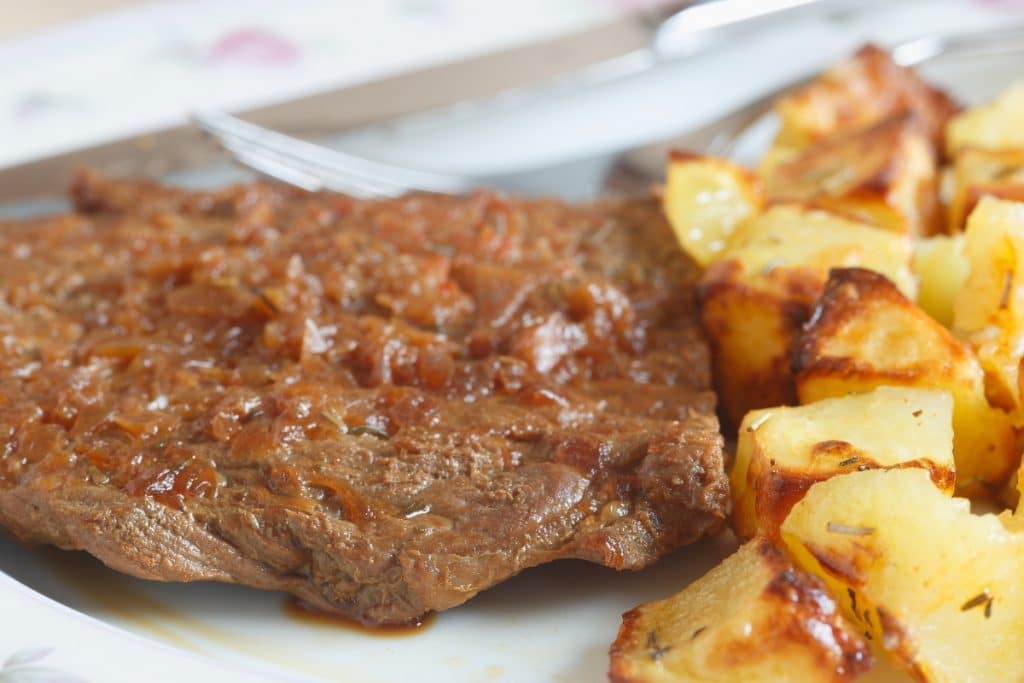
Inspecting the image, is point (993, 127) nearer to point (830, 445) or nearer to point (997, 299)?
point (997, 299)

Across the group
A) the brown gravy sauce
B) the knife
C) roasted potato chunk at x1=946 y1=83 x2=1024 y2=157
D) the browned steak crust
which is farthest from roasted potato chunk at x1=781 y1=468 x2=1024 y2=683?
the knife

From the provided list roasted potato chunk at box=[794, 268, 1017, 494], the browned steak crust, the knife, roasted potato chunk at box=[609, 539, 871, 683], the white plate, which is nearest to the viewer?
roasted potato chunk at box=[609, 539, 871, 683]

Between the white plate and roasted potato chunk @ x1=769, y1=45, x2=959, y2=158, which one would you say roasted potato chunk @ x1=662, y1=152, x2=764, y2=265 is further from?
the white plate

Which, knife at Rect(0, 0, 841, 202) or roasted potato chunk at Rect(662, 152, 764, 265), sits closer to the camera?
roasted potato chunk at Rect(662, 152, 764, 265)

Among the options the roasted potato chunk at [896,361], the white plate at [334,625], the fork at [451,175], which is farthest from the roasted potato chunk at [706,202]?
the white plate at [334,625]

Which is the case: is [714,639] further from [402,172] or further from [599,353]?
[402,172]

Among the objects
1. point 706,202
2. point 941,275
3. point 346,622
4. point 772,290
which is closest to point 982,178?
point 941,275

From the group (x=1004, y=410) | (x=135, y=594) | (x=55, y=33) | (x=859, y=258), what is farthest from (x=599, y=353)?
(x=55, y=33)
